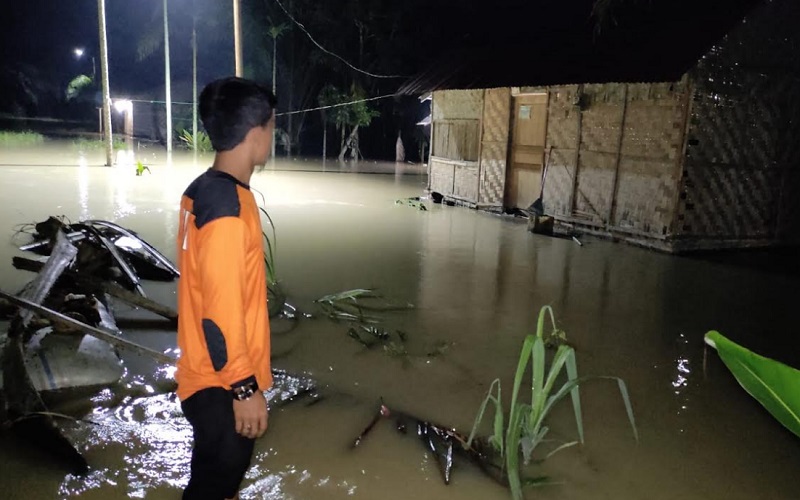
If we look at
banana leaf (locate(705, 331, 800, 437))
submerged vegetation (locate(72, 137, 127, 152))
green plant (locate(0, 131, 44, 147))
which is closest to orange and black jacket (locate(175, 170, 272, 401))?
banana leaf (locate(705, 331, 800, 437))

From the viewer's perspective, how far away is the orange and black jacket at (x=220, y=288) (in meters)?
1.87

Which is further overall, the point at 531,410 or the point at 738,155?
the point at 738,155

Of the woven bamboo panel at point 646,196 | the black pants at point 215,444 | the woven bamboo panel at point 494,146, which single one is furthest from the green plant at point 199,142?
the black pants at point 215,444

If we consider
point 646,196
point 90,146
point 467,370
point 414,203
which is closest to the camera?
point 467,370

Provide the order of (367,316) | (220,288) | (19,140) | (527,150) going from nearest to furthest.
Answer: (220,288) < (367,316) < (527,150) < (19,140)

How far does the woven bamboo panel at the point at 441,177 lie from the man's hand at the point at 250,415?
1242 cm

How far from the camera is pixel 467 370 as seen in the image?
181 inches

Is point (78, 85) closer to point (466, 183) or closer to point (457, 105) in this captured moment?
point (457, 105)

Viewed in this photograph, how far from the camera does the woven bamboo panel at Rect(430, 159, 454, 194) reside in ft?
46.6

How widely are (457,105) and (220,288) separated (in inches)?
493

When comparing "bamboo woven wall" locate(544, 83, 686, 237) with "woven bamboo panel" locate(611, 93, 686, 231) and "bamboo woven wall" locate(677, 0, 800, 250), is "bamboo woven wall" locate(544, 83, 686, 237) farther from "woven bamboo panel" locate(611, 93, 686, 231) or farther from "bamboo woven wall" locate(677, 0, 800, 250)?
"bamboo woven wall" locate(677, 0, 800, 250)

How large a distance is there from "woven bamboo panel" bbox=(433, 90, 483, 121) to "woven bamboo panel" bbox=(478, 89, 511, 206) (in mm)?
311

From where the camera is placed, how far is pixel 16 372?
133 inches

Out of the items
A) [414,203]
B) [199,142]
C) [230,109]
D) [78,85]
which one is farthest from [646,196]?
[78,85]
